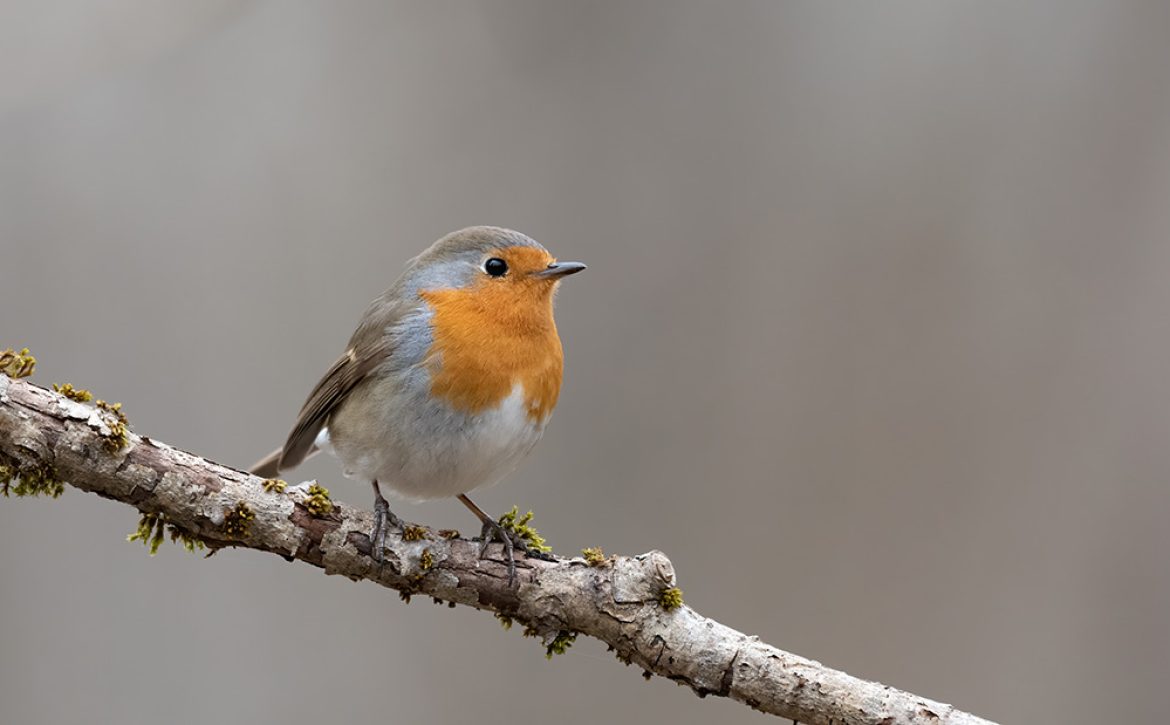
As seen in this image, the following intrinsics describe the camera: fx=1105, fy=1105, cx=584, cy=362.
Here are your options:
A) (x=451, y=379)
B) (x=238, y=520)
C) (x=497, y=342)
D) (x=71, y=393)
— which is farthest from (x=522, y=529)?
(x=71, y=393)

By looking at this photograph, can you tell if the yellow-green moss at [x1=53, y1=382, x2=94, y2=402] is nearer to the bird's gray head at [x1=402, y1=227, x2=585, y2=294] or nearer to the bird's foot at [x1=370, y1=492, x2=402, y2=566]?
the bird's foot at [x1=370, y1=492, x2=402, y2=566]

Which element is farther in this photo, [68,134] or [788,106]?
[788,106]

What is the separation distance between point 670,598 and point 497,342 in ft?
3.52

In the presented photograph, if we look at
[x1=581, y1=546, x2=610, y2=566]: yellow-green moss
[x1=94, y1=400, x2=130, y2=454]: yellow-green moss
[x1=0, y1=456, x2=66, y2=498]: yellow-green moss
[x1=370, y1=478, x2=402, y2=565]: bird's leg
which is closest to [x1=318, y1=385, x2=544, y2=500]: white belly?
[x1=370, y1=478, x2=402, y2=565]: bird's leg

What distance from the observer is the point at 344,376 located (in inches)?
150

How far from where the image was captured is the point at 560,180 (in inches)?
219

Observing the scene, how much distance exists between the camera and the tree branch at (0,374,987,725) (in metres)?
2.76

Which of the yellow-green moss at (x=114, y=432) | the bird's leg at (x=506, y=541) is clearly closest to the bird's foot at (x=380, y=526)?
the bird's leg at (x=506, y=541)

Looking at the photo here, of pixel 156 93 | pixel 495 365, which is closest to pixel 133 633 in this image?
pixel 495 365

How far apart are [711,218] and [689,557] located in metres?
1.70

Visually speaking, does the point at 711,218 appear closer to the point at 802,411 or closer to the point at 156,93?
the point at 802,411

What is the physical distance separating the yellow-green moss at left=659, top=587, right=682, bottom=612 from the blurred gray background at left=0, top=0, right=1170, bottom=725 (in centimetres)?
183

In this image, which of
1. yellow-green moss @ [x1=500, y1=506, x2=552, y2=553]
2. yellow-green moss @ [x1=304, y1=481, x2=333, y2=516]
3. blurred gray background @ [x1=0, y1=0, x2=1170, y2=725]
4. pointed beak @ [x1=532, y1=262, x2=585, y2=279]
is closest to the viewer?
yellow-green moss @ [x1=304, y1=481, x2=333, y2=516]

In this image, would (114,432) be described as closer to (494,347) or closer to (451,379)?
(451,379)
